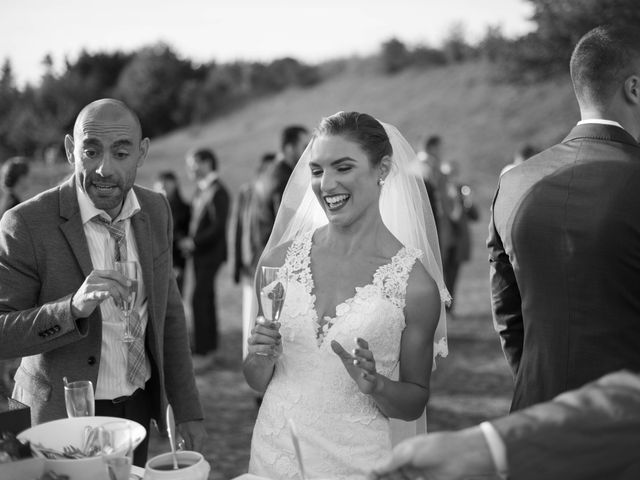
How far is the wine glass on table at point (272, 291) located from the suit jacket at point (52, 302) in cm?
71

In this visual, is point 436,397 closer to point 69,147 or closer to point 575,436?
point 69,147

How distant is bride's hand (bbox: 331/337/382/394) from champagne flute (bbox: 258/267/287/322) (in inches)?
9.2

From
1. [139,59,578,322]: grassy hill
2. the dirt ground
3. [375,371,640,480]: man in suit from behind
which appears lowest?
the dirt ground

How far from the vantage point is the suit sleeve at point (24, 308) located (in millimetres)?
2604

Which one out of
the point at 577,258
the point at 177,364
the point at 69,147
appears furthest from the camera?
the point at 177,364

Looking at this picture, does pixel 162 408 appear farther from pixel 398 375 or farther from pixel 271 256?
pixel 398 375

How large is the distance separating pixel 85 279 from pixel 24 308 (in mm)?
314

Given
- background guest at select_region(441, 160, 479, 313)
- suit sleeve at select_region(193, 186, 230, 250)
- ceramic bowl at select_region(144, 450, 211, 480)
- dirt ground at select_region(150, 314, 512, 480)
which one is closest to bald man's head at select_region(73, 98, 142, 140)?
ceramic bowl at select_region(144, 450, 211, 480)

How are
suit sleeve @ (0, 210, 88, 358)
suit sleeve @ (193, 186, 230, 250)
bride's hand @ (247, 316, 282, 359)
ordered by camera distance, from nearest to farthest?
bride's hand @ (247, 316, 282, 359) < suit sleeve @ (0, 210, 88, 358) < suit sleeve @ (193, 186, 230, 250)

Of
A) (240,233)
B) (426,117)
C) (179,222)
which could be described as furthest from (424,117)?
(240,233)

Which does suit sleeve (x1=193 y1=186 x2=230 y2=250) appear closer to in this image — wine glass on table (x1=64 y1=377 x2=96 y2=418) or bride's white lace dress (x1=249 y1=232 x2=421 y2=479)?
bride's white lace dress (x1=249 y1=232 x2=421 y2=479)

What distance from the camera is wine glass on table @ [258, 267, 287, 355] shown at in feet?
7.79

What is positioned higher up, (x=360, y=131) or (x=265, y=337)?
(x=360, y=131)

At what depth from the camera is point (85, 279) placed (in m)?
2.69
